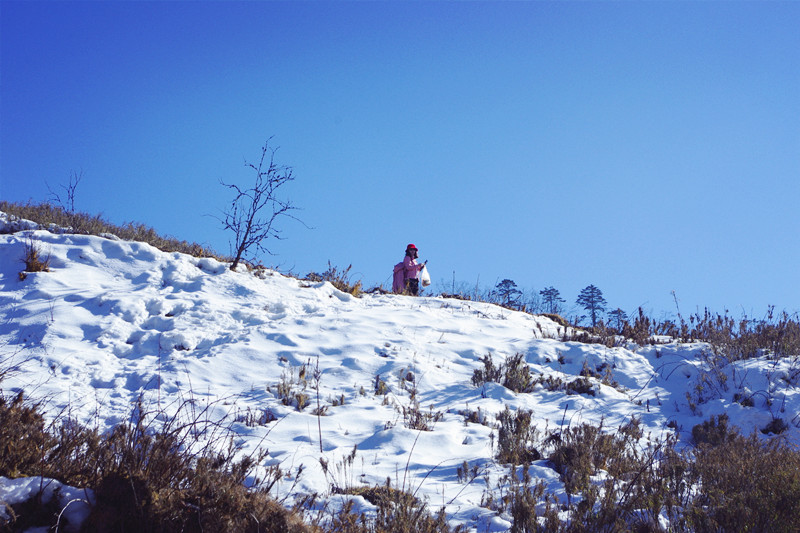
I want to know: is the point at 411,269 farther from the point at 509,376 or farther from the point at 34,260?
the point at 34,260

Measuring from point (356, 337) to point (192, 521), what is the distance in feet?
18.3

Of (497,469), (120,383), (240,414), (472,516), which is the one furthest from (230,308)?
(472,516)

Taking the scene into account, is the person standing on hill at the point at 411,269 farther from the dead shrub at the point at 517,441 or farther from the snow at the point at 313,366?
the dead shrub at the point at 517,441

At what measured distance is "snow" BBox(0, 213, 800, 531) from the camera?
495cm

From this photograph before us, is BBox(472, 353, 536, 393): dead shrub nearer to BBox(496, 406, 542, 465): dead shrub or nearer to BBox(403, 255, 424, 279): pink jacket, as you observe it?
BBox(496, 406, 542, 465): dead shrub

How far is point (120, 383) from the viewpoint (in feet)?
20.3

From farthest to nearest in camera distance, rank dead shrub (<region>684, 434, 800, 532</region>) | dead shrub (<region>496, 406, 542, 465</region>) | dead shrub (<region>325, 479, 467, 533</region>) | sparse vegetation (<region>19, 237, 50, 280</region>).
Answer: sparse vegetation (<region>19, 237, 50, 280</region>), dead shrub (<region>496, 406, 542, 465</region>), dead shrub (<region>684, 434, 800, 532</region>), dead shrub (<region>325, 479, 467, 533</region>)

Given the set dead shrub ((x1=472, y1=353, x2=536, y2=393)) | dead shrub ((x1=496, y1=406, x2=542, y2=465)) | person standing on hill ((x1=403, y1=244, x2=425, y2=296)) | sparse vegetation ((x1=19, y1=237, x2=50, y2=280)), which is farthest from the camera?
person standing on hill ((x1=403, y1=244, x2=425, y2=296))

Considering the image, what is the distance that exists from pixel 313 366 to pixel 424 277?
25.1ft

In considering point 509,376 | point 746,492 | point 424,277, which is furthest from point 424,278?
point 746,492

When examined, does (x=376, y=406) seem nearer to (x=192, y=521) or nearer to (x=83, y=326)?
(x=192, y=521)

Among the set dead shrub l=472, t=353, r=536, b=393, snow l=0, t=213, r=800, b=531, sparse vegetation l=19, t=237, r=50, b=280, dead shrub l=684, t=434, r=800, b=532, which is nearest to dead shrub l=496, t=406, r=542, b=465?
snow l=0, t=213, r=800, b=531

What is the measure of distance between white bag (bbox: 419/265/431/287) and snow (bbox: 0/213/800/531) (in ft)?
12.3

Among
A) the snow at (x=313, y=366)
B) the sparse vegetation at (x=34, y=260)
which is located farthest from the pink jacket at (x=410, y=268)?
the sparse vegetation at (x=34, y=260)
